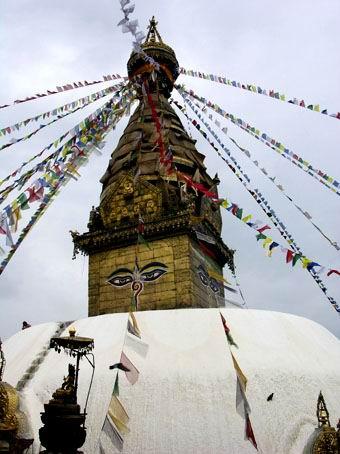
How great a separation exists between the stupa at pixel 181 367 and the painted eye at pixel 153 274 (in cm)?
3

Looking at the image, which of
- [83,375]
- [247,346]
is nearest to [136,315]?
[83,375]

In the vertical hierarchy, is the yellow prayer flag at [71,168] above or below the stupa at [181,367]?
above

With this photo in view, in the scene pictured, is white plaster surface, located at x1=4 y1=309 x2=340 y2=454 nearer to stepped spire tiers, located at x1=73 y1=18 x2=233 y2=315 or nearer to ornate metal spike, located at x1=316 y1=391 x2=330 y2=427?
ornate metal spike, located at x1=316 y1=391 x2=330 y2=427

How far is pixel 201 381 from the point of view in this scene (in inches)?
306

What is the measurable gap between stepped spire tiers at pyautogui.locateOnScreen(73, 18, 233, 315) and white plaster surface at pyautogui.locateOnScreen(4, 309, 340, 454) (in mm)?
2971

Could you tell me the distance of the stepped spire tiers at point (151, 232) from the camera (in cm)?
1295

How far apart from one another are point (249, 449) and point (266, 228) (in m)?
4.52

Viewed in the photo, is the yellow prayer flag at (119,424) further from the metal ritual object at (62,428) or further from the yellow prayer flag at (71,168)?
the yellow prayer flag at (71,168)

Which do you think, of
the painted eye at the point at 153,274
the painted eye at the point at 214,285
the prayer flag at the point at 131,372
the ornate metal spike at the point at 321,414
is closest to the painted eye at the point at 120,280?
the painted eye at the point at 153,274

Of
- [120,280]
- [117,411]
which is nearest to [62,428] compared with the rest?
[117,411]

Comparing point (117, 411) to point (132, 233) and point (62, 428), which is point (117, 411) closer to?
point (62, 428)

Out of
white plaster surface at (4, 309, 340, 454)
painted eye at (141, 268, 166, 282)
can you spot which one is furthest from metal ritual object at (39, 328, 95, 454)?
painted eye at (141, 268, 166, 282)

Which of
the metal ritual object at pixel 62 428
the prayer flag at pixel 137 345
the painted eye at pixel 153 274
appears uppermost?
the painted eye at pixel 153 274

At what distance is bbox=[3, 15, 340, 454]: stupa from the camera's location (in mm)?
7133
